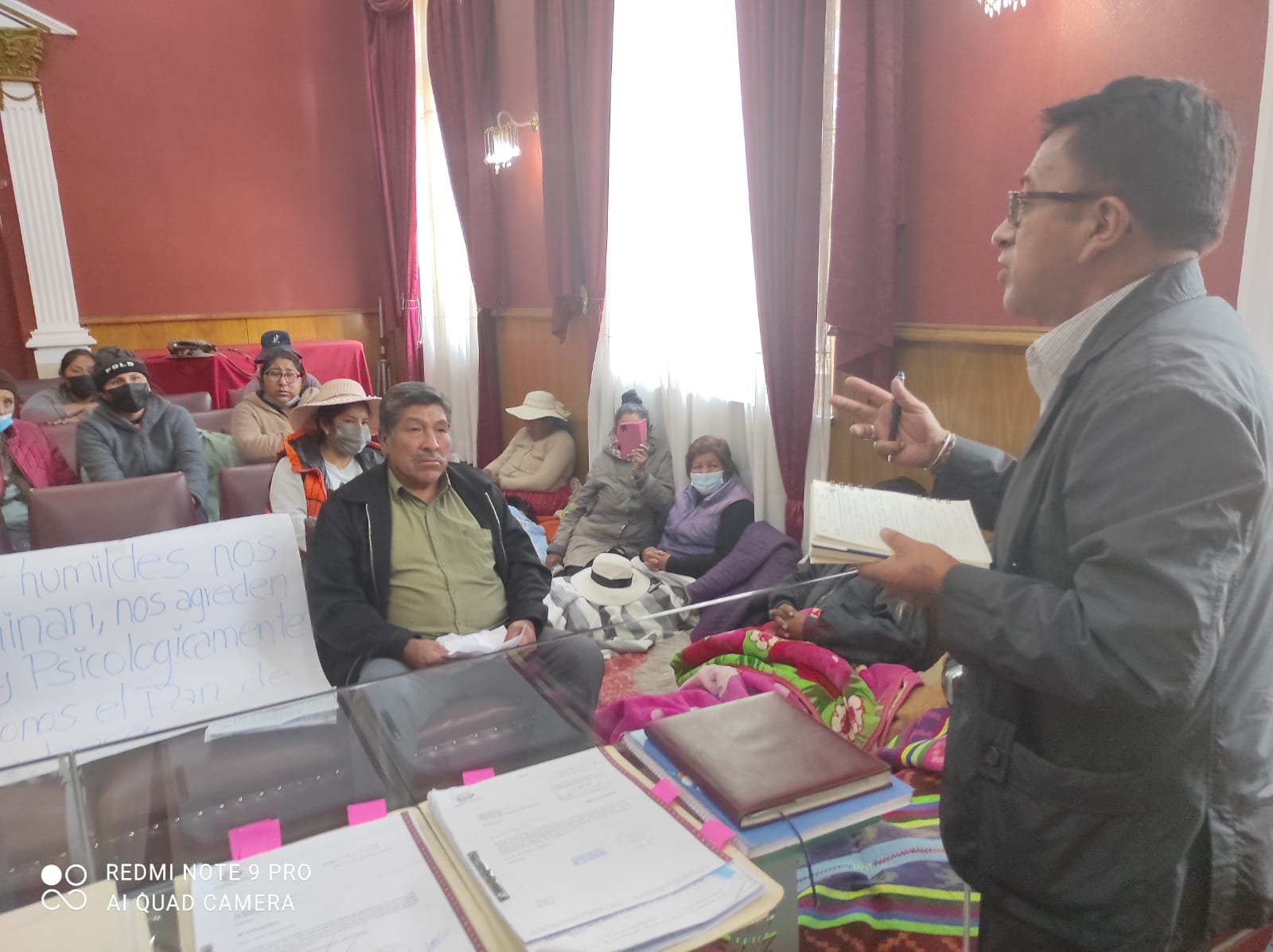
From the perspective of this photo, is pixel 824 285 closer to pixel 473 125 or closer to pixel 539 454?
pixel 539 454

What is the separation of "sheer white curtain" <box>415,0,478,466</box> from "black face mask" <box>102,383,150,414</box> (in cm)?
239

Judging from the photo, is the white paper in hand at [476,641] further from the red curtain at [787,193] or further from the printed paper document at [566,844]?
the red curtain at [787,193]

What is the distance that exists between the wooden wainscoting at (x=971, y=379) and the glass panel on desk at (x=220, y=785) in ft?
6.69

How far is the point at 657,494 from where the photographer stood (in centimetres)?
381

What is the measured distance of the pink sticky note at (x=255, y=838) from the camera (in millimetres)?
926

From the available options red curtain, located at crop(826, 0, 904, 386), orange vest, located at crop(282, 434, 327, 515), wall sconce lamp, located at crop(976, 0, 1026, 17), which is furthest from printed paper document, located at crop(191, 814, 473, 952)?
wall sconce lamp, located at crop(976, 0, 1026, 17)

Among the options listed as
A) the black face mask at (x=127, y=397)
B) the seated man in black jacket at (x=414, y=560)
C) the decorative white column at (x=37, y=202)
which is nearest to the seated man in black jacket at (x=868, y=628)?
the seated man in black jacket at (x=414, y=560)

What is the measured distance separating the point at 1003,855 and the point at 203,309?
22.7 feet

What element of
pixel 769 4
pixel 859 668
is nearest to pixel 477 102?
pixel 769 4

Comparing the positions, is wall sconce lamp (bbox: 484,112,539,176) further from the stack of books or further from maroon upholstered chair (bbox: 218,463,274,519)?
the stack of books

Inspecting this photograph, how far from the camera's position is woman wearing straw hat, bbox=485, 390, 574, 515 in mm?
4566

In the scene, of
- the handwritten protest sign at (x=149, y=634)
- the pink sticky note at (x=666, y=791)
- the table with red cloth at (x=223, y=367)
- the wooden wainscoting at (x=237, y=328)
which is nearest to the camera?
the pink sticky note at (x=666, y=791)

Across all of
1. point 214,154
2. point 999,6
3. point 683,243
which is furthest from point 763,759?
point 214,154

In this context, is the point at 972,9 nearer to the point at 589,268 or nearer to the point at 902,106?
the point at 902,106
